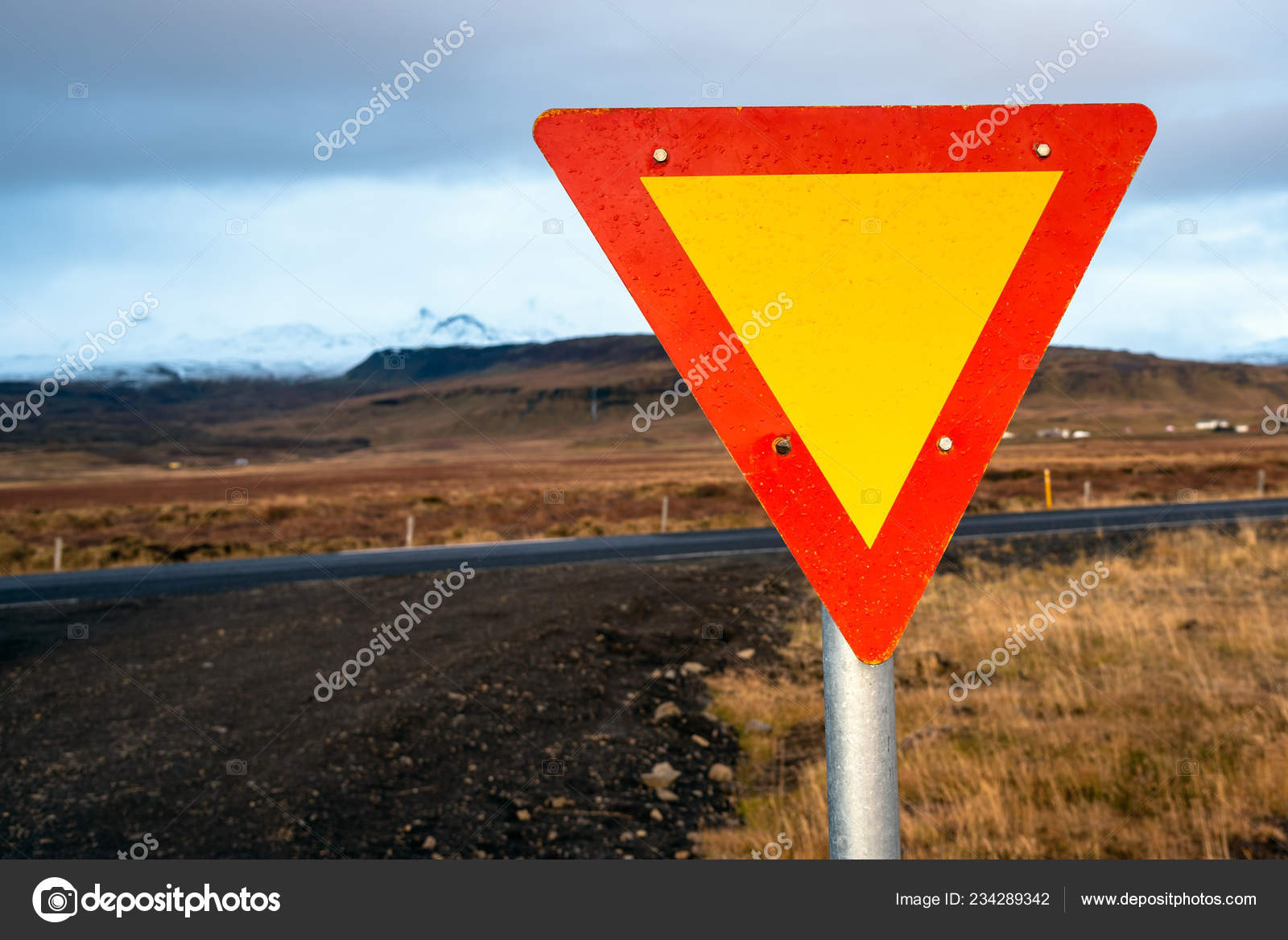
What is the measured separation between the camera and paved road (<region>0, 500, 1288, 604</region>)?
16.2 meters

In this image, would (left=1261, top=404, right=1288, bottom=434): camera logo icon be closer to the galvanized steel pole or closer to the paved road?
the paved road

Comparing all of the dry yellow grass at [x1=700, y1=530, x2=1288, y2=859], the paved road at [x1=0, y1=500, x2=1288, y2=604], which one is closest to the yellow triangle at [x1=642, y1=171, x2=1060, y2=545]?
the dry yellow grass at [x1=700, y1=530, x2=1288, y2=859]

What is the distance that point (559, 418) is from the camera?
649 feet

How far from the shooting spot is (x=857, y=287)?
1401mm

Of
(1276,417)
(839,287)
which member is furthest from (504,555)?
(839,287)

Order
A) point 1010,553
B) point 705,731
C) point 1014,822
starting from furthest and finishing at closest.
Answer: point 1010,553 → point 705,731 → point 1014,822

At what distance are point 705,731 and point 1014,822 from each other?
334cm

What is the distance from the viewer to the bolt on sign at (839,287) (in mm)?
1399

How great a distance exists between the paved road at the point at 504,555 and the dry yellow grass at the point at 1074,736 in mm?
9136

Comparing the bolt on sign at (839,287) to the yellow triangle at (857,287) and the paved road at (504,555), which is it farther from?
the paved road at (504,555)
